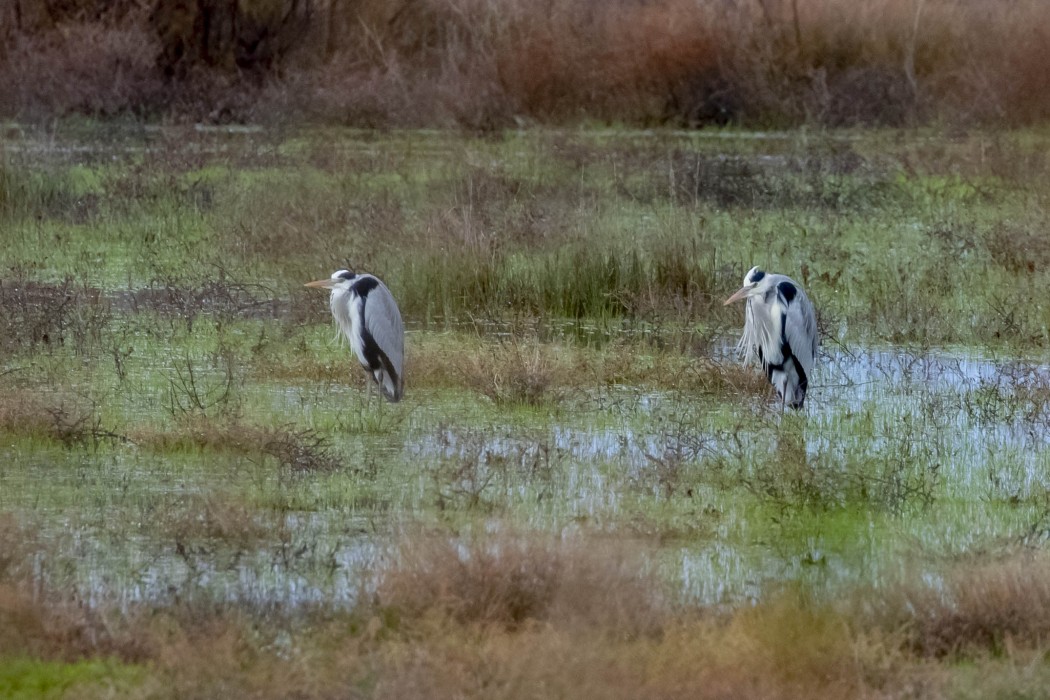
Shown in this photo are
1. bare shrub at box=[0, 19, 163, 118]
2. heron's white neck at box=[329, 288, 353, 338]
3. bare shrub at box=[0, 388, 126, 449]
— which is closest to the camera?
bare shrub at box=[0, 388, 126, 449]

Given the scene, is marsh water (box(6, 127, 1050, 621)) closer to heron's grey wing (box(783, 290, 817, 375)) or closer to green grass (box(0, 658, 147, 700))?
heron's grey wing (box(783, 290, 817, 375))

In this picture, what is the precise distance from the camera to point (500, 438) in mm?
7457

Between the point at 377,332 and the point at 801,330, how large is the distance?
1986 millimetres

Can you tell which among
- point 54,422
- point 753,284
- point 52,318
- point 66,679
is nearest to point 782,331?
point 753,284

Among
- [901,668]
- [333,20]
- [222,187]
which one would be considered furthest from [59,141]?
[901,668]

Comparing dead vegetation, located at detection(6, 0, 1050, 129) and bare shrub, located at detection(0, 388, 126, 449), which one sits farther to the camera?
dead vegetation, located at detection(6, 0, 1050, 129)

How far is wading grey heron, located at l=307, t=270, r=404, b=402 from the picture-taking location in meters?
7.86

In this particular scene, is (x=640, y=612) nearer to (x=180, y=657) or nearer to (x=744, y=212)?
(x=180, y=657)

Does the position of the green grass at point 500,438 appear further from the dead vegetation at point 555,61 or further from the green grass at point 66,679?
the dead vegetation at point 555,61

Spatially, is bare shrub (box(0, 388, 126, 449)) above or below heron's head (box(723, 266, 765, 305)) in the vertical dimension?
below

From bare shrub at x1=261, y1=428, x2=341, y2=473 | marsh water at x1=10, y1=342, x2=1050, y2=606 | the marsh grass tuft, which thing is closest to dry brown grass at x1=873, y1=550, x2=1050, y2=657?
marsh water at x1=10, y1=342, x2=1050, y2=606

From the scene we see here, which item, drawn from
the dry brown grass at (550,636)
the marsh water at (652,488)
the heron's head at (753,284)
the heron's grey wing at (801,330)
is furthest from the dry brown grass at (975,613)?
the heron's head at (753,284)

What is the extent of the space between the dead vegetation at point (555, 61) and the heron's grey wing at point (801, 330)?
37.6 feet

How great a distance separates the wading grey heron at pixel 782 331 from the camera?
8062 mm
